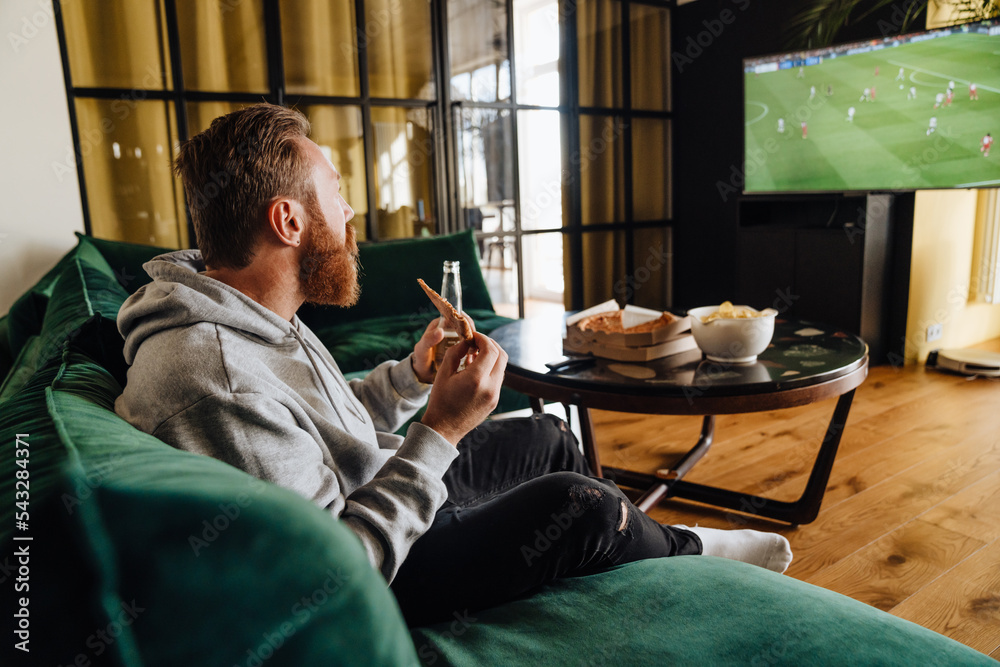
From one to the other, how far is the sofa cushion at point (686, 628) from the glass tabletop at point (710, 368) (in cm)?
59

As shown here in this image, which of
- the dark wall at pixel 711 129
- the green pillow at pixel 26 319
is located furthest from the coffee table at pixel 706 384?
the dark wall at pixel 711 129

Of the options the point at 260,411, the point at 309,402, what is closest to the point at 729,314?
the point at 309,402

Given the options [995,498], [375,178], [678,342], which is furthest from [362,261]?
[995,498]

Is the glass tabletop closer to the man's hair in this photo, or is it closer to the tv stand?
the man's hair

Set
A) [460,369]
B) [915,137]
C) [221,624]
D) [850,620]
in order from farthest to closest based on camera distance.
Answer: [915,137] < [460,369] < [850,620] < [221,624]

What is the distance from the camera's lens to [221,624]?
36cm

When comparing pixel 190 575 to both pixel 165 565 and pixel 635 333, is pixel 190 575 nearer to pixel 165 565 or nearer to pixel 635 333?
pixel 165 565

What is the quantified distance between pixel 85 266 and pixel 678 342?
5.40ft

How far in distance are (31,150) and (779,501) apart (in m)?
3.01

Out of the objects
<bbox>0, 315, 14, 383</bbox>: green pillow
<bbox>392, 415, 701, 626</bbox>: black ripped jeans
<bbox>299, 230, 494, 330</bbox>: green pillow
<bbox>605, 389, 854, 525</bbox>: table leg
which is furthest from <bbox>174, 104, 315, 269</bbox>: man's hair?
<bbox>299, 230, 494, 330</bbox>: green pillow

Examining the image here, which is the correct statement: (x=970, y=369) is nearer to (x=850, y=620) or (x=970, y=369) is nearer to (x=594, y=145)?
(x=594, y=145)

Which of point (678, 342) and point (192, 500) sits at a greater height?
point (192, 500)

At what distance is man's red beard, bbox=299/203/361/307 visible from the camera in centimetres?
107

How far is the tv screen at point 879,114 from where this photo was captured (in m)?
3.15
